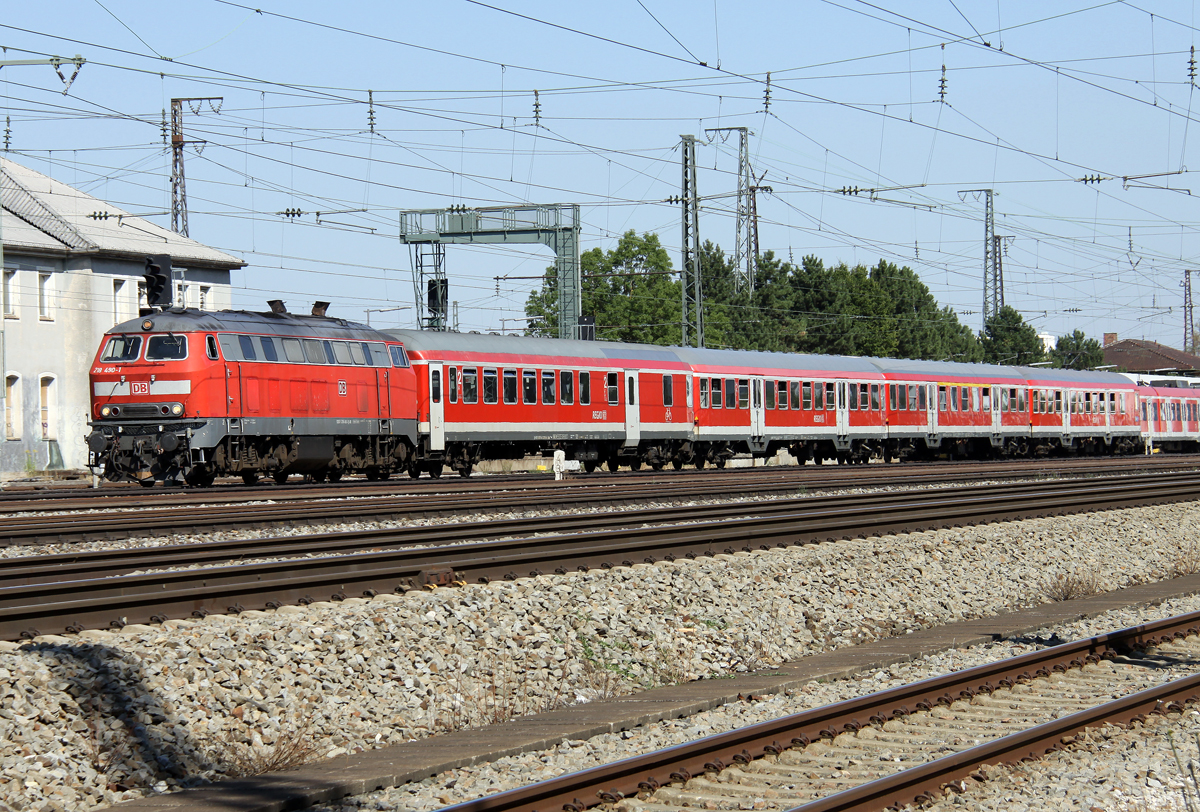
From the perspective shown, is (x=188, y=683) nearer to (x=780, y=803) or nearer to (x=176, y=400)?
(x=780, y=803)

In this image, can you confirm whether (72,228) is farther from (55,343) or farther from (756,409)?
(756,409)

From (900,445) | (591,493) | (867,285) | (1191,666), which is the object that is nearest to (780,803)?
(1191,666)

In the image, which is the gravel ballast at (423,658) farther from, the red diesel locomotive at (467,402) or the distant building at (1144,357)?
the distant building at (1144,357)

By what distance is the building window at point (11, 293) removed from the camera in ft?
141

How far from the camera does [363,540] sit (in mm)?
15289

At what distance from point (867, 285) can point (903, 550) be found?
79.7 m

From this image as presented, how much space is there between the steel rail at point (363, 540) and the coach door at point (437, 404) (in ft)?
33.7

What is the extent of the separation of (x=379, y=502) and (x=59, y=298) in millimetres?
29741

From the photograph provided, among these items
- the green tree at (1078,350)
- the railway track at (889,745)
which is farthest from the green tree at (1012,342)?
the railway track at (889,745)

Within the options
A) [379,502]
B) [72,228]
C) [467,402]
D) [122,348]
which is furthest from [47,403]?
[379,502]

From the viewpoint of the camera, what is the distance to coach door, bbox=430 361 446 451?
29281 millimetres

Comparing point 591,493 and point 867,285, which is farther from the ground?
point 867,285

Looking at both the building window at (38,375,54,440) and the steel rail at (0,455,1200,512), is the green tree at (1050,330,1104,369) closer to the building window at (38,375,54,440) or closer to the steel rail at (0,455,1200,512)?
the steel rail at (0,455,1200,512)

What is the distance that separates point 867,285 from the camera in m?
93.1
